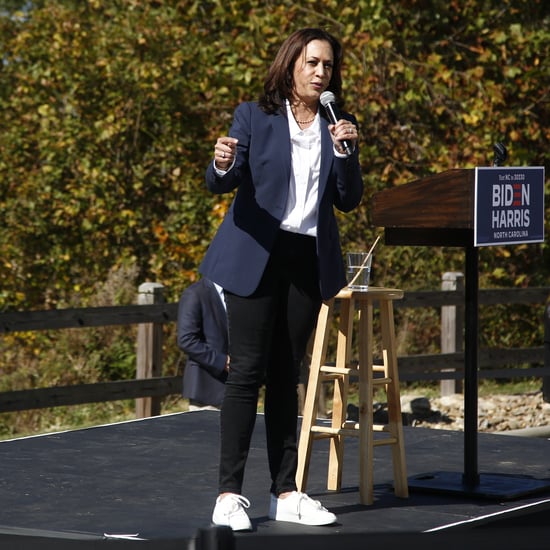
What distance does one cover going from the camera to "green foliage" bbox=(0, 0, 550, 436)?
11719 mm

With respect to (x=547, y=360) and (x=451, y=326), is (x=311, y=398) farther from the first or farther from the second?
(x=451, y=326)

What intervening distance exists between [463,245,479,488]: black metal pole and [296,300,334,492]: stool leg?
539 millimetres

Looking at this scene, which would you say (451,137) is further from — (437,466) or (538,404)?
(437,466)

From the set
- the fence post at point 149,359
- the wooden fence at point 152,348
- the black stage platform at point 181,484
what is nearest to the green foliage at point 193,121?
the wooden fence at point 152,348

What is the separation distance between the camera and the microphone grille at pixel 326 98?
391 cm

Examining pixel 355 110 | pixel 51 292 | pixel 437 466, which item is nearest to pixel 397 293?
pixel 437 466

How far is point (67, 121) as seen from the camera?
13172 millimetres

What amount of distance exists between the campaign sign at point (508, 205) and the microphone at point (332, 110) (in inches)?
32.9

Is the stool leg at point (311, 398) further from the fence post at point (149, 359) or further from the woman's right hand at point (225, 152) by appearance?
the fence post at point (149, 359)

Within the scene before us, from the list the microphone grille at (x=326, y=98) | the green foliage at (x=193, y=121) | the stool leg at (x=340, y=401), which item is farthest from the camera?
the green foliage at (x=193, y=121)

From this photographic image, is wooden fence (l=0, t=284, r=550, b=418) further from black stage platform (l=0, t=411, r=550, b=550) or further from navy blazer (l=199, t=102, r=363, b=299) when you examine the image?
navy blazer (l=199, t=102, r=363, b=299)

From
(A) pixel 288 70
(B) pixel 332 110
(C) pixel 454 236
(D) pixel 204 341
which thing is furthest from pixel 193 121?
(B) pixel 332 110

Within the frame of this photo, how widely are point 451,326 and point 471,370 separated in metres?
5.28

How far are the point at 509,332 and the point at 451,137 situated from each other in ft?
6.66
